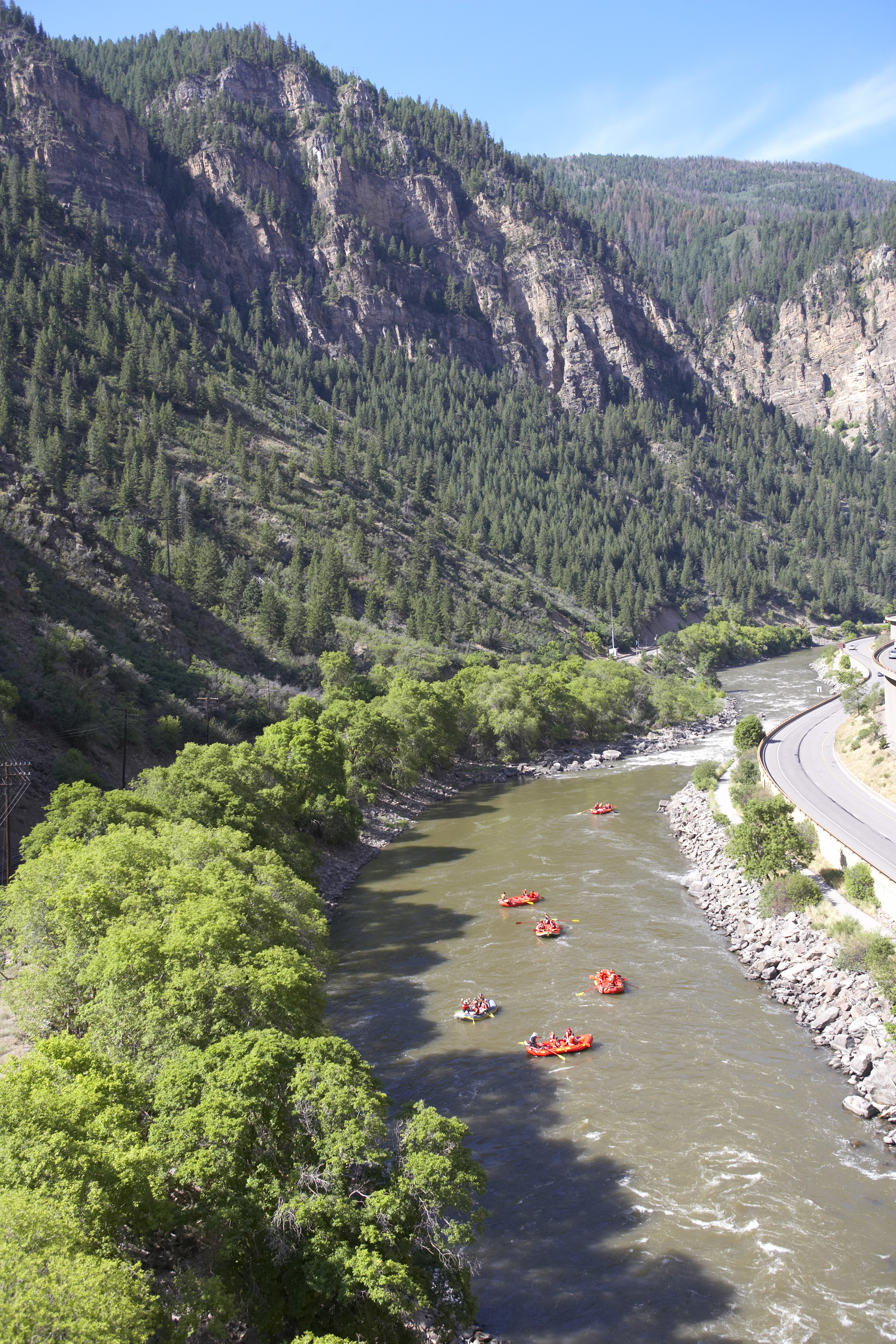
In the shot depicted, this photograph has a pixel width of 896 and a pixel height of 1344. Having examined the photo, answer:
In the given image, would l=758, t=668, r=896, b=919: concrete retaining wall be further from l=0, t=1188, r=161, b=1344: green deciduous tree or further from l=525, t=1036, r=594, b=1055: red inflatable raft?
l=0, t=1188, r=161, b=1344: green deciduous tree

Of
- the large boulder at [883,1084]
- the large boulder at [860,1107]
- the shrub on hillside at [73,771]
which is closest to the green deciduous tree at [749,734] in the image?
the large boulder at [883,1084]

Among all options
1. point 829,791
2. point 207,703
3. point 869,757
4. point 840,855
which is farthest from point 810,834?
point 207,703

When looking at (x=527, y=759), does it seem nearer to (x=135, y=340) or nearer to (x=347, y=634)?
(x=347, y=634)

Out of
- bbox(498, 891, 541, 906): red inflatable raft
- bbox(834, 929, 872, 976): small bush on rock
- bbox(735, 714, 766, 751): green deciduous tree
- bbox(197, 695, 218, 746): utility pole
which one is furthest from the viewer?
bbox(735, 714, 766, 751): green deciduous tree

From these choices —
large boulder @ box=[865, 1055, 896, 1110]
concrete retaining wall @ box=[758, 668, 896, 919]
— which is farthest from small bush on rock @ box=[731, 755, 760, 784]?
large boulder @ box=[865, 1055, 896, 1110]

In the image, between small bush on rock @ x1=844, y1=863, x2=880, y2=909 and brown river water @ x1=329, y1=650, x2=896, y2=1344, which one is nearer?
brown river water @ x1=329, y1=650, x2=896, y2=1344

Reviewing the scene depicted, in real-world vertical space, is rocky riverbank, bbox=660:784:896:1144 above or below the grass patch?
below
